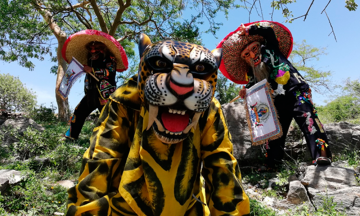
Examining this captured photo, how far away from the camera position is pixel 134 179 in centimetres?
125

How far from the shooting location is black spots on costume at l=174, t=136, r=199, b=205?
123cm

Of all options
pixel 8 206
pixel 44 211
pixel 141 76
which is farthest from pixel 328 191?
pixel 8 206

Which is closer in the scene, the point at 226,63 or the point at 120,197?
the point at 120,197

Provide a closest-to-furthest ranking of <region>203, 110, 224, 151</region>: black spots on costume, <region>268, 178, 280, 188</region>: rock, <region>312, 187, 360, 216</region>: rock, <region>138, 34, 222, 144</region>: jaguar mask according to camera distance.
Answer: <region>138, 34, 222, 144</region>: jaguar mask < <region>203, 110, 224, 151</region>: black spots on costume < <region>312, 187, 360, 216</region>: rock < <region>268, 178, 280, 188</region>: rock

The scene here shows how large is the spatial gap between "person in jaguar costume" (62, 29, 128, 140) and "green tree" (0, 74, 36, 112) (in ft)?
42.1

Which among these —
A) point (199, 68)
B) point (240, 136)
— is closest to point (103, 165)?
point (199, 68)

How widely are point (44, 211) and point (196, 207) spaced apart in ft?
5.58

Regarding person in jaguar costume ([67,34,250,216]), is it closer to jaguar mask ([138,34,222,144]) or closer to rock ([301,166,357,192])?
jaguar mask ([138,34,222,144])

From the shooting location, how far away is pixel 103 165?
49.3 inches

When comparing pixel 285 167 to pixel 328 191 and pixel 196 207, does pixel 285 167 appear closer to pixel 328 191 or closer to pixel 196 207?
pixel 328 191

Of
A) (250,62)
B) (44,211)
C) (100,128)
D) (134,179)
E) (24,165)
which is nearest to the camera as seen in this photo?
(134,179)

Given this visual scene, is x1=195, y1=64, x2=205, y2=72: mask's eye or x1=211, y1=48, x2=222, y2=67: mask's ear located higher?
x1=211, y1=48, x2=222, y2=67: mask's ear

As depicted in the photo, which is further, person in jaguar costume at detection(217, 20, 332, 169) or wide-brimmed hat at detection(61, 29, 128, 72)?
wide-brimmed hat at detection(61, 29, 128, 72)

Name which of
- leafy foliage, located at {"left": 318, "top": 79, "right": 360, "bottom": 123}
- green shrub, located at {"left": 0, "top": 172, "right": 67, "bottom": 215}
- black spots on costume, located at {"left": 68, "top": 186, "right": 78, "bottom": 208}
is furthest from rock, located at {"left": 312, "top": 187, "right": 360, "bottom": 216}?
leafy foliage, located at {"left": 318, "top": 79, "right": 360, "bottom": 123}
